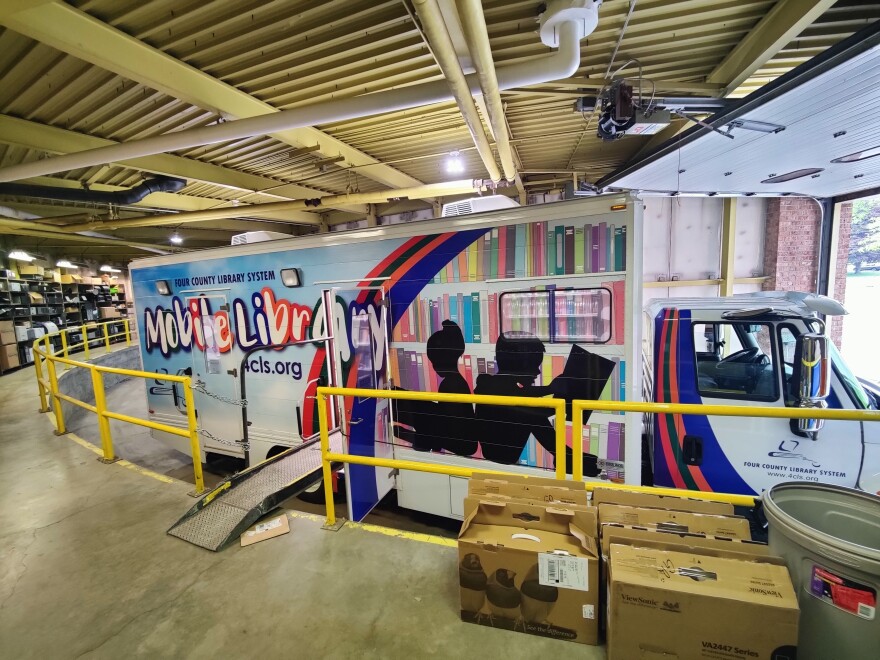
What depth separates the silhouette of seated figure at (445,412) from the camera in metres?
3.45

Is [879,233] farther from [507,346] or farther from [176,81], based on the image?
[176,81]

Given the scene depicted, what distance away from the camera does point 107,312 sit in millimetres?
14773

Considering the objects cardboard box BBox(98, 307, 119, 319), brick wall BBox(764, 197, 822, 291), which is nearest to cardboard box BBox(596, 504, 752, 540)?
brick wall BBox(764, 197, 822, 291)

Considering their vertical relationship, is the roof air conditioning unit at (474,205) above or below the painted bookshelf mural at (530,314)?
above

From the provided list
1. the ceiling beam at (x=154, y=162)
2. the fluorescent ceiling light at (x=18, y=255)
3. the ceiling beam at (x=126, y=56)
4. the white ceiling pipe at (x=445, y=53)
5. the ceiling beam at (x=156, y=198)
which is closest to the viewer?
the white ceiling pipe at (x=445, y=53)

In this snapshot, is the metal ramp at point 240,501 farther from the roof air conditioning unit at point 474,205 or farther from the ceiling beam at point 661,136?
the ceiling beam at point 661,136

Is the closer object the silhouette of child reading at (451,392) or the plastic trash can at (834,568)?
the plastic trash can at (834,568)

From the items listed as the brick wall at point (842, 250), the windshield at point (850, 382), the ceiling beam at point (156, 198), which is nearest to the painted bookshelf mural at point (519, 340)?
the windshield at point (850, 382)

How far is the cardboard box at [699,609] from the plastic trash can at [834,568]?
11cm

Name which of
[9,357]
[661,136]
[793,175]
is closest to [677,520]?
[661,136]

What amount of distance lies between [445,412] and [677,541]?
223 cm

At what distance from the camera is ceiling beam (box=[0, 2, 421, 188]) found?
228cm

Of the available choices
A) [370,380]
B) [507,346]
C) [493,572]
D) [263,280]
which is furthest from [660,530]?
[263,280]

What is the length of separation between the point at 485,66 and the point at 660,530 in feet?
9.51
